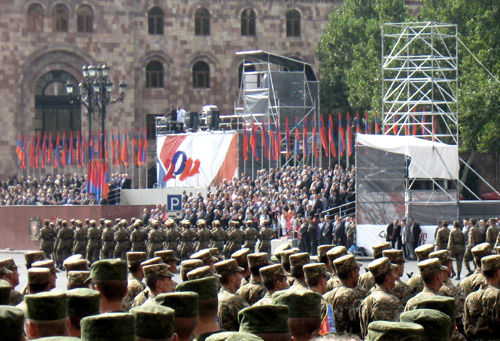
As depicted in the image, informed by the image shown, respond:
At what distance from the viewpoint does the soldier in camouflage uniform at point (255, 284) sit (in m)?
10.1

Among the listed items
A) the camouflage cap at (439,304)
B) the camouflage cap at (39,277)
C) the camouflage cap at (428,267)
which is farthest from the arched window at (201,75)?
the camouflage cap at (439,304)

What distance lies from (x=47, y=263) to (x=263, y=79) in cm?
3216

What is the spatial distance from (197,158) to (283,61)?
5.27 meters

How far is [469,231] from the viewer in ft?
81.4

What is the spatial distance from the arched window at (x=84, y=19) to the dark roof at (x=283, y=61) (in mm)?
9387

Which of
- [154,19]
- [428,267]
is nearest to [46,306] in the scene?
[428,267]

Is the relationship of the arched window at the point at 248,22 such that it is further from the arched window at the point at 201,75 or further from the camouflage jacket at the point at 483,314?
the camouflage jacket at the point at 483,314

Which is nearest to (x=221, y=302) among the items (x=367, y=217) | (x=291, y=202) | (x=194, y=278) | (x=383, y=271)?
(x=194, y=278)

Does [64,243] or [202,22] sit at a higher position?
[202,22]

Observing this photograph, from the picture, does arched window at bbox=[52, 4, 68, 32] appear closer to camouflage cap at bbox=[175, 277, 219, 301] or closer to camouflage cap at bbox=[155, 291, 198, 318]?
camouflage cap at bbox=[175, 277, 219, 301]

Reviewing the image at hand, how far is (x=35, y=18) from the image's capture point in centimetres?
4828

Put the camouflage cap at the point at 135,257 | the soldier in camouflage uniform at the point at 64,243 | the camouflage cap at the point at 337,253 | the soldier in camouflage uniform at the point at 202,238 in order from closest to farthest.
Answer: the camouflage cap at the point at 337,253, the camouflage cap at the point at 135,257, the soldier in camouflage uniform at the point at 202,238, the soldier in camouflage uniform at the point at 64,243

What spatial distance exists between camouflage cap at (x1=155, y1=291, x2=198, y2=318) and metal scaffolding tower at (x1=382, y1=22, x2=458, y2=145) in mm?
21934

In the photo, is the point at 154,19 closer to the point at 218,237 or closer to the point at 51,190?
the point at 51,190
